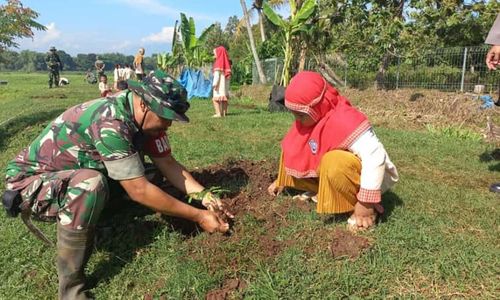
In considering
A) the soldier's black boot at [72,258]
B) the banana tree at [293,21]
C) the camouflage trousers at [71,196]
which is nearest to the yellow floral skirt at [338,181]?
the camouflage trousers at [71,196]

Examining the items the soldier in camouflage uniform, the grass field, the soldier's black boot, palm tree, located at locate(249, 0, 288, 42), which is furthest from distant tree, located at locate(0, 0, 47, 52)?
palm tree, located at locate(249, 0, 288, 42)

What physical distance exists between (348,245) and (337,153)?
0.56m

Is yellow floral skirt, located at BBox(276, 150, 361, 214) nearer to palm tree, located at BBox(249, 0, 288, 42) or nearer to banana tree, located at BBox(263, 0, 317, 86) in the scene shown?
banana tree, located at BBox(263, 0, 317, 86)

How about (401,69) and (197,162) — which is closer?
(197,162)

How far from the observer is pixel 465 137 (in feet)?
24.4


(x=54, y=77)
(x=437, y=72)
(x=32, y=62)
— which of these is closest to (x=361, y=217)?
(x=437, y=72)

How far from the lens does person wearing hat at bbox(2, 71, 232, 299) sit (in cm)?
258

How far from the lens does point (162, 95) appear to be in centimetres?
260

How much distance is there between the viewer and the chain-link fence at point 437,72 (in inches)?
434

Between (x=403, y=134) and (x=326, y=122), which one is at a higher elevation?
(x=326, y=122)

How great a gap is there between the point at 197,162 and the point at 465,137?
458 centimetres

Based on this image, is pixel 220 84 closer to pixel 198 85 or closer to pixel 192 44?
pixel 198 85

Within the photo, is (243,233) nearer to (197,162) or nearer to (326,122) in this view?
(326,122)

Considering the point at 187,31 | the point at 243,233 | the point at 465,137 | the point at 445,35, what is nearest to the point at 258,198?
the point at 243,233
